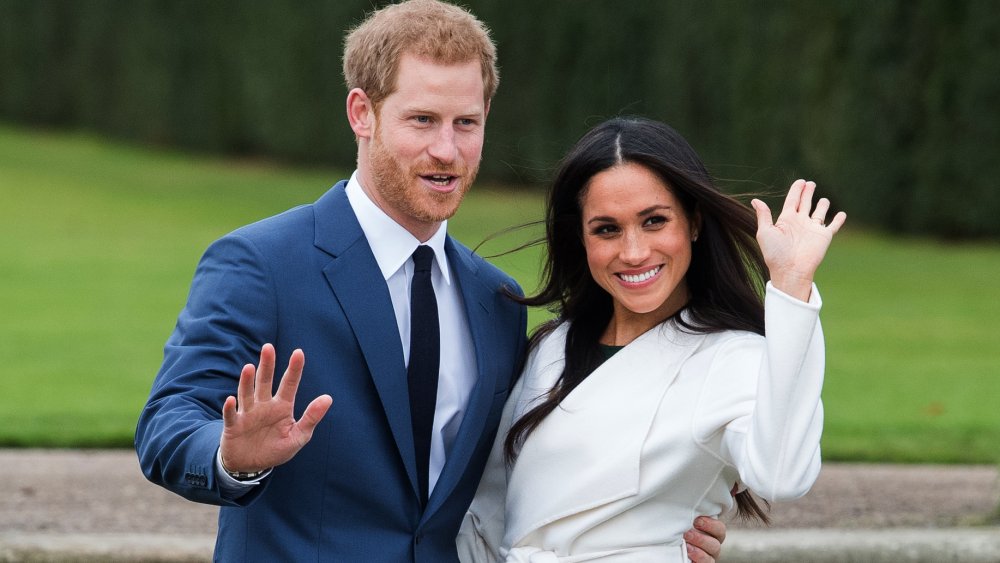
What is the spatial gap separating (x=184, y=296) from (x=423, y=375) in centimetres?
957

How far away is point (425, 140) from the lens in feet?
9.98

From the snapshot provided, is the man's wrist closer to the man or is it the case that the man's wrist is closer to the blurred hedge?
the man

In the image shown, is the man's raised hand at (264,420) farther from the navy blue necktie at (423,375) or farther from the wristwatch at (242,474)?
the navy blue necktie at (423,375)

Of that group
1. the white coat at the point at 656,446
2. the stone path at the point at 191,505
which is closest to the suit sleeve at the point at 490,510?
the white coat at the point at 656,446

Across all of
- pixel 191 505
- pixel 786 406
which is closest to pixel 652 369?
pixel 786 406

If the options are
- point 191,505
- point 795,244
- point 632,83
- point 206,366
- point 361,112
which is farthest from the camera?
point 632,83

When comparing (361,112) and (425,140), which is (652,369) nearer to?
(425,140)

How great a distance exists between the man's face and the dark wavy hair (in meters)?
0.36

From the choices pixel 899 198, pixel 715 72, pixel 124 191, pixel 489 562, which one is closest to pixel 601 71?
pixel 715 72

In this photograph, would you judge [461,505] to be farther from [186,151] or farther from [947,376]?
[186,151]

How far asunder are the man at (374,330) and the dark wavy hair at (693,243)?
237 millimetres

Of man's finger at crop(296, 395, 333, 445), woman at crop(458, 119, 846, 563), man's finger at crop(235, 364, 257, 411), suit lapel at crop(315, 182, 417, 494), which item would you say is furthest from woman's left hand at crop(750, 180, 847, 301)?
man's finger at crop(235, 364, 257, 411)

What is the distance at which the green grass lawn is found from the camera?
7777 mm

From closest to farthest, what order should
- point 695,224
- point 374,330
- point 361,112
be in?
1. point 374,330
2. point 361,112
3. point 695,224
